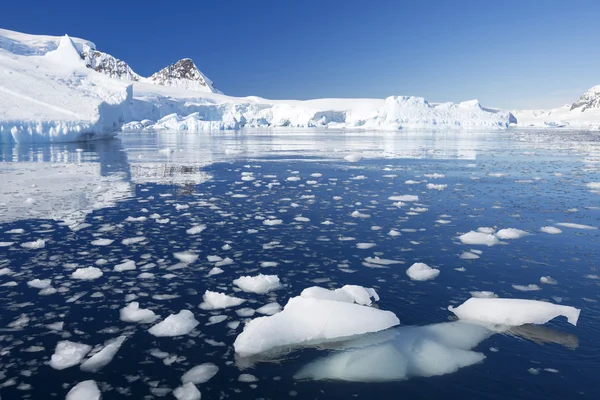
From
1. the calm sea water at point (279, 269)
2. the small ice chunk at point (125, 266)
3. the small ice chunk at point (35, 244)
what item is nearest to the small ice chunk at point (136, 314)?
the calm sea water at point (279, 269)

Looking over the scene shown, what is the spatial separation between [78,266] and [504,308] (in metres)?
4.49

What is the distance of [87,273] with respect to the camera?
4.69 m

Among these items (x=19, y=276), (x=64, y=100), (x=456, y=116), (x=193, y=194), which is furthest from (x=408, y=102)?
(x=19, y=276)

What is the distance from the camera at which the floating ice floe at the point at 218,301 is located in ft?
13.1

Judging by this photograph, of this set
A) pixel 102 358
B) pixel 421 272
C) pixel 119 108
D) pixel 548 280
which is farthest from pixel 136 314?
pixel 119 108

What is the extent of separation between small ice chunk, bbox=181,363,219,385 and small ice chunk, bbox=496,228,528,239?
15.8 feet

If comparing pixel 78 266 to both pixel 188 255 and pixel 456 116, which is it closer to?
pixel 188 255

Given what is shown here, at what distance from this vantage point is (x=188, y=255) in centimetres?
540

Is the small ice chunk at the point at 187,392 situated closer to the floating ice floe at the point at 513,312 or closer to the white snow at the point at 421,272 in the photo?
the floating ice floe at the point at 513,312

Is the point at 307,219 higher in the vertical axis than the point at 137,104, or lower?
lower

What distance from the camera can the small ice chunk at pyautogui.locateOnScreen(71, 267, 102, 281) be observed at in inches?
181

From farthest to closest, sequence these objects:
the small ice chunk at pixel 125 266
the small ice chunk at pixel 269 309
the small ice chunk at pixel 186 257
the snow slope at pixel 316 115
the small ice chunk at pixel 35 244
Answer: the snow slope at pixel 316 115, the small ice chunk at pixel 35 244, the small ice chunk at pixel 186 257, the small ice chunk at pixel 125 266, the small ice chunk at pixel 269 309

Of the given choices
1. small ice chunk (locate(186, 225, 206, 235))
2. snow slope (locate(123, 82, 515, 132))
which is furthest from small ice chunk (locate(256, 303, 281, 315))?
snow slope (locate(123, 82, 515, 132))

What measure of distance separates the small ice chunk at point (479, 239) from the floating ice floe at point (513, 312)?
2.34 m
